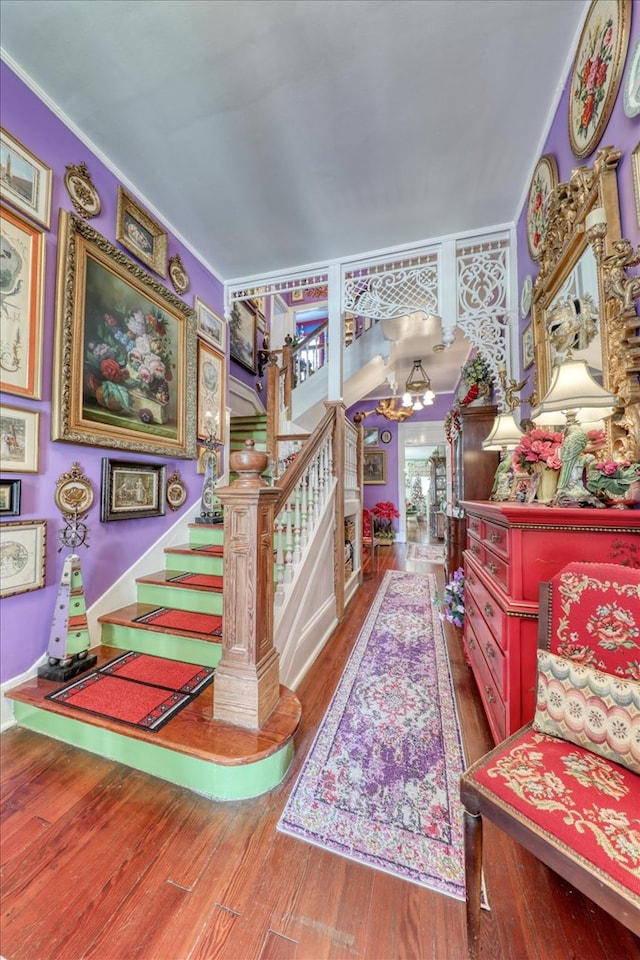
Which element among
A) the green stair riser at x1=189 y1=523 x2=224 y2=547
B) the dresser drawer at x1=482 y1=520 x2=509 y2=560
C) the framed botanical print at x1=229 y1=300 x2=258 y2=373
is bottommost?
the green stair riser at x1=189 y1=523 x2=224 y2=547

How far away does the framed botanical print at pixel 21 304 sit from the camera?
165cm

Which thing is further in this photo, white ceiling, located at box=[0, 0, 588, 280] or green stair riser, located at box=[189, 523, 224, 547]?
green stair riser, located at box=[189, 523, 224, 547]

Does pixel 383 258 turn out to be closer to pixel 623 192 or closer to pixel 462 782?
pixel 623 192

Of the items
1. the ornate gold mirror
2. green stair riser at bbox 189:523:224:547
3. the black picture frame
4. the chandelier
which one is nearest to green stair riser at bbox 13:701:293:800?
the black picture frame

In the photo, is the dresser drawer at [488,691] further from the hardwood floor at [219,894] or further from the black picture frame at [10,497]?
the black picture frame at [10,497]

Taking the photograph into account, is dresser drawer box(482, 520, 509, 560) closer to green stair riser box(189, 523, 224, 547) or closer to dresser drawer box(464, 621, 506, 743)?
dresser drawer box(464, 621, 506, 743)

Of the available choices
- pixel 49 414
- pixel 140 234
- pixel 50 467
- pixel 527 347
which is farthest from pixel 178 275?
pixel 527 347

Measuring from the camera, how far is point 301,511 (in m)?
2.34

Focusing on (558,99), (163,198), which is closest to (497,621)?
(558,99)

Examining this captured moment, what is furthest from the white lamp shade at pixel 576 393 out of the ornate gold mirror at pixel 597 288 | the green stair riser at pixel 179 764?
the green stair riser at pixel 179 764

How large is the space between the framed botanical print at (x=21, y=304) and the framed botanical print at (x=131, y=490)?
60 cm

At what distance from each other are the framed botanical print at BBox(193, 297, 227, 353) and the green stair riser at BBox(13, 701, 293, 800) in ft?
9.20

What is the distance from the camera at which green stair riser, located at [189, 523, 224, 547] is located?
2.76 metres

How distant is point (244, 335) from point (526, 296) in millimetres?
3438
